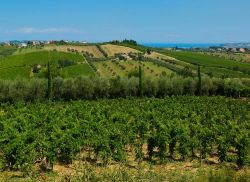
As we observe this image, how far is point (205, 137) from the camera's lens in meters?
27.5

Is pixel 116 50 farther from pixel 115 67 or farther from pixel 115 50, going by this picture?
pixel 115 67

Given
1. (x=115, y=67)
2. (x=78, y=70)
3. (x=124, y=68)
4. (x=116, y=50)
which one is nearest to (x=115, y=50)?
(x=116, y=50)

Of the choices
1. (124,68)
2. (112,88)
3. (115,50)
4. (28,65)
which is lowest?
(112,88)

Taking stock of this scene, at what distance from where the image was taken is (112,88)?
75375 mm

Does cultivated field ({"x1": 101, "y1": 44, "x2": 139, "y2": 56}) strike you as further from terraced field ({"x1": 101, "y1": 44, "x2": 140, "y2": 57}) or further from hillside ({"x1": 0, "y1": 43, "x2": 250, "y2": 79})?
hillside ({"x1": 0, "y1": 43, "x2": 250, "y2": 79})

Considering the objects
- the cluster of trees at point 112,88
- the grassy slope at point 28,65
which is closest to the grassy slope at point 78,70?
the grassy slope at point 28,65

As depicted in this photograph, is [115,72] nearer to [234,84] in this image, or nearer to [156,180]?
[234,84]

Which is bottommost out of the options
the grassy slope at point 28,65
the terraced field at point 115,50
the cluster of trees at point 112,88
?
the cluster of trees at point 112,88

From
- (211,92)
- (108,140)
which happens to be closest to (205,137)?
(108,140)

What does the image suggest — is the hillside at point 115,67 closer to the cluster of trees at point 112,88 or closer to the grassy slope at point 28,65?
the grassy slope at point 28,65

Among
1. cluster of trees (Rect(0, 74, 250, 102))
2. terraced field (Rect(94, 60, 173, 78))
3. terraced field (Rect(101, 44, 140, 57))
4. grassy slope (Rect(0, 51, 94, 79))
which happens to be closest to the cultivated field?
terraced field (Rect(101, 44, 140, 57))

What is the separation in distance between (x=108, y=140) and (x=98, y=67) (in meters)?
84.8

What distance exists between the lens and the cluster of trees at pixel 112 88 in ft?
229

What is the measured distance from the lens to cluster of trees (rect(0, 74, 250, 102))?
6969 centimetres
